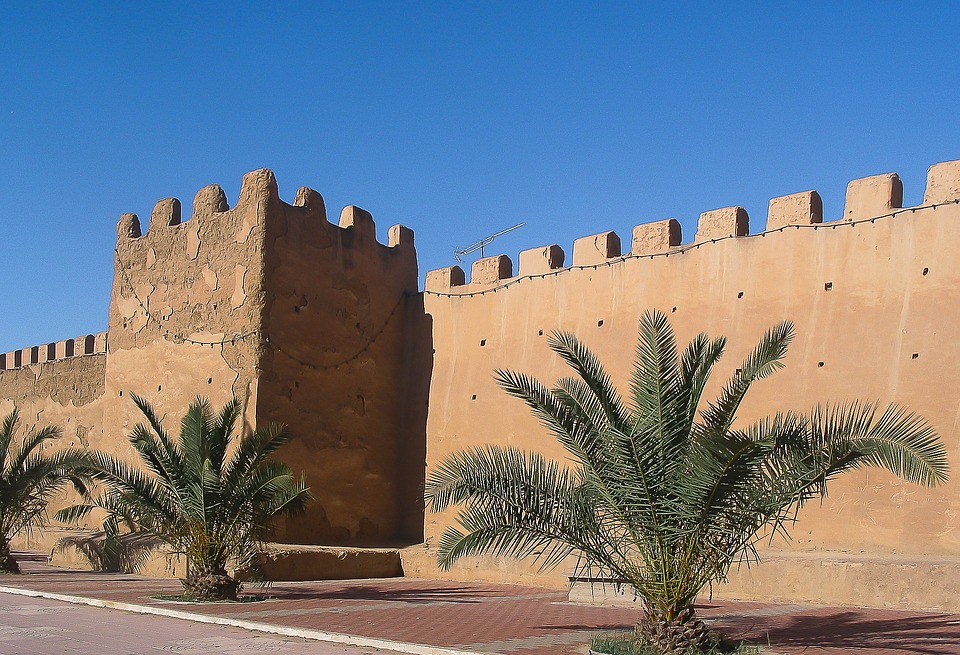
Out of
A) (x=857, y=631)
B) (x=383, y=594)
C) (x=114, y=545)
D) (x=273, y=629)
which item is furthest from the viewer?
(x=114, y=545)

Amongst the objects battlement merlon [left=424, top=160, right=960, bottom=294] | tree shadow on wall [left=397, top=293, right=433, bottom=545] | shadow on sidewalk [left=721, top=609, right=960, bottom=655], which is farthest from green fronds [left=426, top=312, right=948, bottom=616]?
tree shadow on wall [left=397, top=293, right=433, bottom=545]

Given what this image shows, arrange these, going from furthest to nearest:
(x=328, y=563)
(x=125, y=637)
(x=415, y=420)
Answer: (x=415, y=420), (x=328, y=563), (x=125, y=637)

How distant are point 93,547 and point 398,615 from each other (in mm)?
7461

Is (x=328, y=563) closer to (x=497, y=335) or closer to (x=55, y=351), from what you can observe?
(x=497, y=335)

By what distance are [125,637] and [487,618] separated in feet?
10.8

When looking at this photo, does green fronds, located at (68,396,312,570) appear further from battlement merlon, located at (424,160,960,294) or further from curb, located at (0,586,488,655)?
battlement merlon, located at (424,160,960,294)

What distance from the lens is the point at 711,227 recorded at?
1269 centimetres

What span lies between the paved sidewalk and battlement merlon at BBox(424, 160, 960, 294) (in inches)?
188

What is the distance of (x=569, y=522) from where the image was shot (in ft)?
24.3

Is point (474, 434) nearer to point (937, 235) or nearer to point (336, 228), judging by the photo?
point (336, 228)

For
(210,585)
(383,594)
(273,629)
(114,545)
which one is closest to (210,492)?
(210,585)

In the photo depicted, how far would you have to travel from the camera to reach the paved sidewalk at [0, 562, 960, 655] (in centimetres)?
708

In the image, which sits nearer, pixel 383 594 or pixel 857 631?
pixel 857 631

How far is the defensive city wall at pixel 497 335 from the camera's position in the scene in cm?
1051
